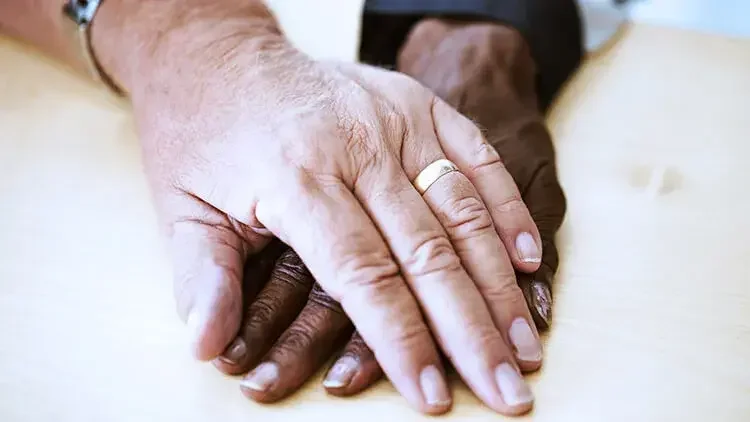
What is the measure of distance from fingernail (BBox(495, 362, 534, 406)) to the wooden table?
2cm

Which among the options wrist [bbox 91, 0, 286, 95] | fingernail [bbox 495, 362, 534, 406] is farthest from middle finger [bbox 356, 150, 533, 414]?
→ wrist [bbox 91, 0, 286, 95]

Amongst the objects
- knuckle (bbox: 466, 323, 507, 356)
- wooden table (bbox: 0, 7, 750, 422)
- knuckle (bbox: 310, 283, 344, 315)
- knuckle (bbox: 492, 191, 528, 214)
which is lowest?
wooden table (bbox: 0, 7, 750, 422)

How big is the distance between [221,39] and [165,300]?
0.85 ft

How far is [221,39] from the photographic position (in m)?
0.73

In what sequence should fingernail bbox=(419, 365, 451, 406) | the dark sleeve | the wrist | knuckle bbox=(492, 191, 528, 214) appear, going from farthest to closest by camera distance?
the dark sleeve, the wrist, knuckle bbox=(492, 191, 528, 214), fingernail bbox=(419, 365, 451, 406)

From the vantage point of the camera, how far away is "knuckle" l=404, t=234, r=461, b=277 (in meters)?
0.55

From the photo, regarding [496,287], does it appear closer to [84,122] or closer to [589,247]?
[589,247]

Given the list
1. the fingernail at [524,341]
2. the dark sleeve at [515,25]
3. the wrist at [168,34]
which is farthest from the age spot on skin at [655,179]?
the wrist at [168,34]

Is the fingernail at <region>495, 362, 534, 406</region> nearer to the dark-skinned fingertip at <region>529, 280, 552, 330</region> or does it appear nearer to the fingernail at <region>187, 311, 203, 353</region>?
the dark-skinned fingertip at <region>529, 280, 552, 330</region>

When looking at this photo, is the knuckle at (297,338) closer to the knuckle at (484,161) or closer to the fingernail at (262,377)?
the fingernail at (262,377)

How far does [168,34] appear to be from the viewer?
750mm

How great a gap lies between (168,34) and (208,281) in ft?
1.00

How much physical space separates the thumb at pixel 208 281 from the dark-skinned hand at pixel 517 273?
1cm

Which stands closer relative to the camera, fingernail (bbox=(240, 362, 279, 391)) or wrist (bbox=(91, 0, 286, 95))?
fingernail (bbox=(240, 362, 279, 391))
